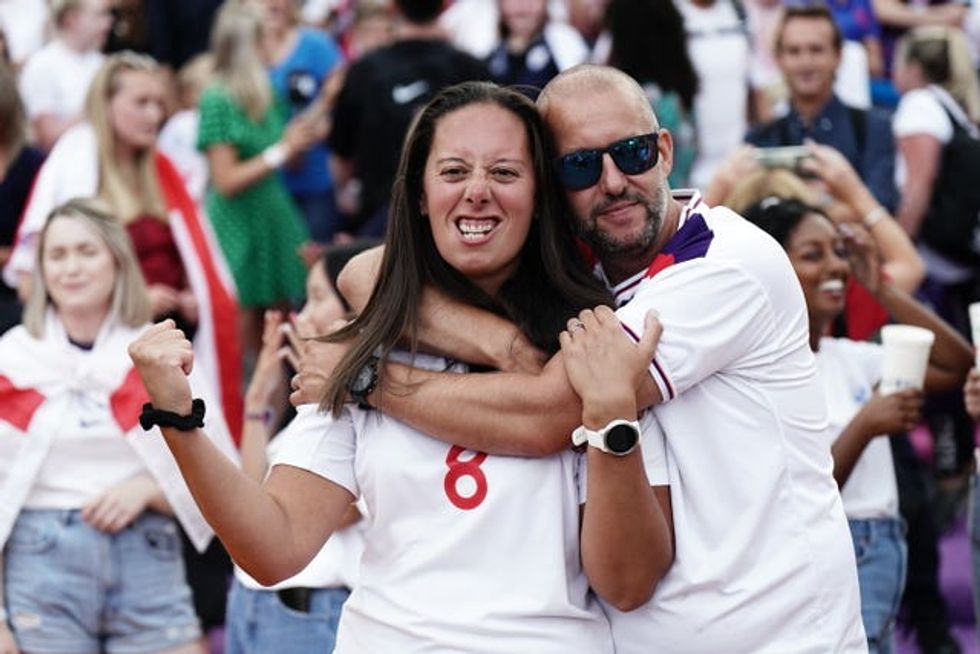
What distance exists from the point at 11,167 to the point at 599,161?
4.32m

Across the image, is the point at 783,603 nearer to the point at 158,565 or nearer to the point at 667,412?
the point at 667,412

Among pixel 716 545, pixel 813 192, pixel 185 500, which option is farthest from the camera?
pixel 813 192

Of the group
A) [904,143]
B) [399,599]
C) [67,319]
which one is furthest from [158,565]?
[904,143]

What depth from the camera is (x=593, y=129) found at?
3693 millimetres

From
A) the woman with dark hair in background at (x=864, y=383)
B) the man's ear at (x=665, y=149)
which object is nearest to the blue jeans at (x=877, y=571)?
the woman with dark hair in background at (x=864, y=383)

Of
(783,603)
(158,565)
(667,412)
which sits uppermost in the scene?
(667,412)

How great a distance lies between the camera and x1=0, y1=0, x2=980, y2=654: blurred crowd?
5863 millimetres

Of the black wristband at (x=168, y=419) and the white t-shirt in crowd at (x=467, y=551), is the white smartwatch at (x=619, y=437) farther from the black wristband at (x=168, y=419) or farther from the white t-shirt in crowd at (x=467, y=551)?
the black wristband at (x=168, y=419)

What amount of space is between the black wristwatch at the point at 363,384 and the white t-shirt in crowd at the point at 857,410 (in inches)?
66.5

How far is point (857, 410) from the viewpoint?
16.2ft

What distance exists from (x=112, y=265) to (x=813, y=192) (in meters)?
2.19

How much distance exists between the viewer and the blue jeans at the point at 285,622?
481cm

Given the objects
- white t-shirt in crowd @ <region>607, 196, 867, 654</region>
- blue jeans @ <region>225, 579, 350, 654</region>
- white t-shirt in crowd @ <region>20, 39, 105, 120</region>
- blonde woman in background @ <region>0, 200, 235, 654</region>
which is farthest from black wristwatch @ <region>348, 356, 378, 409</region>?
white t-shirt in crowd @ <region>20, 39, 105, 120</region>

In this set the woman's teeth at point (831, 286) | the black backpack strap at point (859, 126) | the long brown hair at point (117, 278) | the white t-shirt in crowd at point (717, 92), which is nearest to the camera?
the woman's teeth at point (831, 286)
